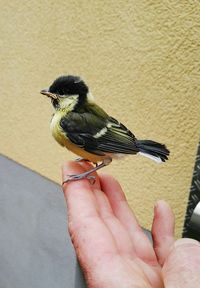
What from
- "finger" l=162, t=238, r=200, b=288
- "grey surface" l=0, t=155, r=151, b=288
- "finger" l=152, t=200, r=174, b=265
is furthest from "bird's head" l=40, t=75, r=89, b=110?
"grey surface" l=0, t=155, r=151, b=288

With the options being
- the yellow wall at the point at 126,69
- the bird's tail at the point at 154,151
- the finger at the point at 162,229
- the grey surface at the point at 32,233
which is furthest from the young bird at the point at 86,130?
the grey surface at the point at 32,233

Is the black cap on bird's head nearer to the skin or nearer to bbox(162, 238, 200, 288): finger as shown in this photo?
the skin

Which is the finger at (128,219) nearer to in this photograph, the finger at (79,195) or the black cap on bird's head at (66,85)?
the finger at (79,195)

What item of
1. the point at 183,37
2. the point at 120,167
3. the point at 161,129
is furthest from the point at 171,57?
the point at 120,167

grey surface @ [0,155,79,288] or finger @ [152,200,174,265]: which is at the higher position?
finger @ [152,200,174,265]

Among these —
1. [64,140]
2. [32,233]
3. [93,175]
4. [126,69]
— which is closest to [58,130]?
[64,140]

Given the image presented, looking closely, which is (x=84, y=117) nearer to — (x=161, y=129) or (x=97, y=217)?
(x=97, y=217)

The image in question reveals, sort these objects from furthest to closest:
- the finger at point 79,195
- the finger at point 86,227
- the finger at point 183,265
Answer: the finger at point 79,195 → the finger at point 86,227 → the finger at point 183,265

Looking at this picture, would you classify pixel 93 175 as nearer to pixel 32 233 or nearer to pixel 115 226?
pixel 115 226
